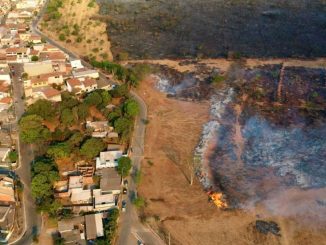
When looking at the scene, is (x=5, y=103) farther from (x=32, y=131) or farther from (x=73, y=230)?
(x=73, y=230)

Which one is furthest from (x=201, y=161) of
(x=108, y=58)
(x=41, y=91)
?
(x=108, y=58)

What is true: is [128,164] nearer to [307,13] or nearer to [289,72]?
[289,72]

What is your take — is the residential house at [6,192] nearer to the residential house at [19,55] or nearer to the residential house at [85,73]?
the residential house at [85,73]

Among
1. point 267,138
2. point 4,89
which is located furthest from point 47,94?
point 267,138

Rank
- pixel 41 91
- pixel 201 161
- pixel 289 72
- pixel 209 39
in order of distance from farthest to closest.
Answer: pixel 209 39 < pixel 289 72 < pixel 41 91 < pixel 201 161

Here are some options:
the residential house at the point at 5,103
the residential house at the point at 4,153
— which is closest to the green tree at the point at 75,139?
the residential house at the point at 4,153

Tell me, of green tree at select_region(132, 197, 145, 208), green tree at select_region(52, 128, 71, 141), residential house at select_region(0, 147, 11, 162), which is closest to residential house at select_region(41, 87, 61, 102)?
green tree at select_region(52, 128, 71, 141)

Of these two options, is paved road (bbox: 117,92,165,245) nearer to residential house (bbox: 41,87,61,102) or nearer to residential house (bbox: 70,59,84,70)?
residential house (bbox: 41,87,61,102)
